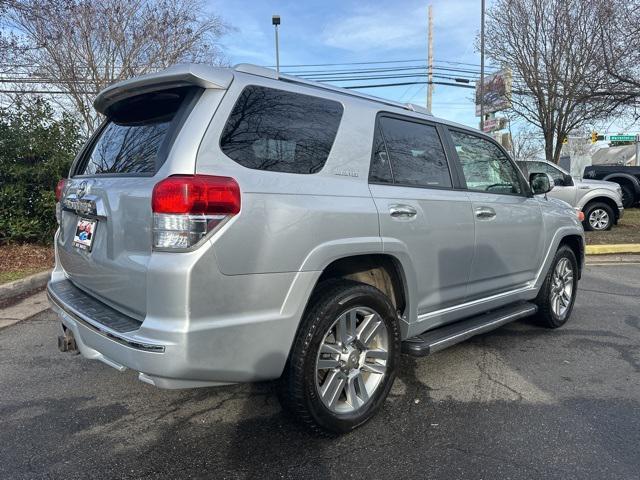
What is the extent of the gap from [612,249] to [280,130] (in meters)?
9.16

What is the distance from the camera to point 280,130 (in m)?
2.57

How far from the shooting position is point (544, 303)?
15.2 ft

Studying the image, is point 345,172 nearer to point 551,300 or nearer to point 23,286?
point 551,300

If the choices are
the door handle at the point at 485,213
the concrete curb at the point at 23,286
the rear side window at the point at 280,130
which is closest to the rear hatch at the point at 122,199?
the rear side window at the point at 280,130

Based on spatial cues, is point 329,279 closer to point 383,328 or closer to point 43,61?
point 383,328

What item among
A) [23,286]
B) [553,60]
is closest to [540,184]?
[23,286]

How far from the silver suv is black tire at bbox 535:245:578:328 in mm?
1257

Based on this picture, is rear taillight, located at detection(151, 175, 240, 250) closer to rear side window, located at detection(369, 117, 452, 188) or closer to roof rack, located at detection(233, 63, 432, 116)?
roof rack, located at detection(233, 63, 432, 116)

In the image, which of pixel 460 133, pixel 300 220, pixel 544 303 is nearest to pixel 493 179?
pixel 460 133

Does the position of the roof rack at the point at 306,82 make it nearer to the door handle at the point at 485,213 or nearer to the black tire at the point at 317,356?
the door handle at the point at 485,213

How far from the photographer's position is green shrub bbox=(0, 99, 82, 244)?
24.1ft

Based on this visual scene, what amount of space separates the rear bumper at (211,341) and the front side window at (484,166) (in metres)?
1.94

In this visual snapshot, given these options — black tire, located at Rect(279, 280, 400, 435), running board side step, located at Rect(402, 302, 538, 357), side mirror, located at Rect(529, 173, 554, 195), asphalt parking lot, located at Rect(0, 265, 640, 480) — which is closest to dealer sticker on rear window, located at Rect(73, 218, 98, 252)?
asphalt parking lot, located at Rect(0, 265, 640, 480)

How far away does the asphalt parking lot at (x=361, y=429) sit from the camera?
8.18ft
